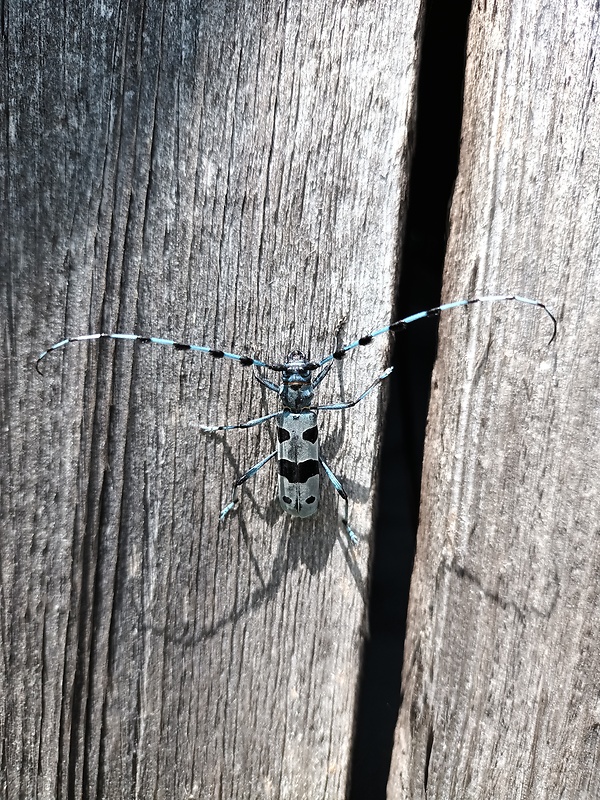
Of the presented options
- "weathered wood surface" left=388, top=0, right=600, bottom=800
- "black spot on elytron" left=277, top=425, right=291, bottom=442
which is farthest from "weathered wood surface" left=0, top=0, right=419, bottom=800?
"weathered wood surface" left=388, top=0, right=600, bottom=800

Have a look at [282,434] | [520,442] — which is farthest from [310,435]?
[520,442]

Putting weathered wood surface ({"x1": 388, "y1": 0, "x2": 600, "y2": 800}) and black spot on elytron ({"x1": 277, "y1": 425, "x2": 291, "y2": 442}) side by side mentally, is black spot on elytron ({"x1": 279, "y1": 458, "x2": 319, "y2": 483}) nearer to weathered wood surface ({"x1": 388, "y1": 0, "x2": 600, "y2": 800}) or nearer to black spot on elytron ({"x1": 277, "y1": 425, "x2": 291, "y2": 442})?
black spot on elytron ({"x1": 277, "y1": 425, "x2": 291, "y2": 442})

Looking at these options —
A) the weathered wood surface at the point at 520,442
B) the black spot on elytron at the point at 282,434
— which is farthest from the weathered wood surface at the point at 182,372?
the weathered wood surface at the point at 520,442

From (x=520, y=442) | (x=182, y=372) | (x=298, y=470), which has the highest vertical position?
(x=182, y=372)

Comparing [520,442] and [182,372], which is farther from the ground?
[182,372]

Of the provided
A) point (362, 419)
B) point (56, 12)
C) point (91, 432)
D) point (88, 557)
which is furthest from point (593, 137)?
point (88, 557)

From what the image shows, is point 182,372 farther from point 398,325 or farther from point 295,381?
point 398,325
